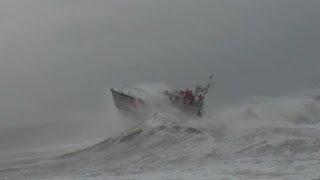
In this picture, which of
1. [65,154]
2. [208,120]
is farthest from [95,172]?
[208,120]

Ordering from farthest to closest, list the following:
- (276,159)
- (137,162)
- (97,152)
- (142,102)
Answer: (142,102) → (97,152) → (137,162) → (276,159)

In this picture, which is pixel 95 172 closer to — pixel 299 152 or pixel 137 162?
pixel 137 162

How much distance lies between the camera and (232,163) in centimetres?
→ 2136

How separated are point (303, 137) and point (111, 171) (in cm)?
864

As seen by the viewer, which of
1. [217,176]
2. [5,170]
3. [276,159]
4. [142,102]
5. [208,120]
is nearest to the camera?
[217,176]

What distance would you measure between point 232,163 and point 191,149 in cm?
466

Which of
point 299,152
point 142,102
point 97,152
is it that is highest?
point 142,102

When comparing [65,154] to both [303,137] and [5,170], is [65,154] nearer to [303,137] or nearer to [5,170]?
[5,170]

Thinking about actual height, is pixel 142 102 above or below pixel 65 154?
above

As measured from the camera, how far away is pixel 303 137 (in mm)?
25125

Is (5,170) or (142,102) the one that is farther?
(142,102)

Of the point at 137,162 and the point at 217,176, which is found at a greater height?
the point at 137,162

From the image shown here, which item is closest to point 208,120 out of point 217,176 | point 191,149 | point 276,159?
point 191,149

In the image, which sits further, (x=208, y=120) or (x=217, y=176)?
(x=208, y=120)
